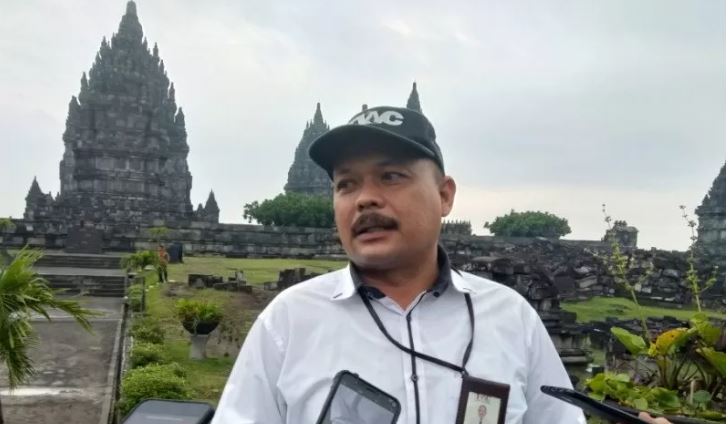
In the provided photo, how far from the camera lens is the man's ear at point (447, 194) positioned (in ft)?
7.75

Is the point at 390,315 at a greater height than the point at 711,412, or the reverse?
the point at 390,315

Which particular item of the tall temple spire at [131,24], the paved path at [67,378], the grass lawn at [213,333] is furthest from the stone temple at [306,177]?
the paved path at [67,378]

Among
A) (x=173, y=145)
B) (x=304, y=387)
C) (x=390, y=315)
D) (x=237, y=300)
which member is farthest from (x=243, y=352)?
(x=173, y=145)

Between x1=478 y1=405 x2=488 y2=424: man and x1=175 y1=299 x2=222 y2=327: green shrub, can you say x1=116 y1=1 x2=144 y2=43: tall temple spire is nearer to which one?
x1=175 y1=299 x2=222 y2=327: green shrub

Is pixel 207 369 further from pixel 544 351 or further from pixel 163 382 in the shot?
pixel 544 351

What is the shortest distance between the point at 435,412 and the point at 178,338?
10640 mm

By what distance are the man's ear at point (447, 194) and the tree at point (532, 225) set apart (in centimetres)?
6661

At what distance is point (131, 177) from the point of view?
40438 millimetres

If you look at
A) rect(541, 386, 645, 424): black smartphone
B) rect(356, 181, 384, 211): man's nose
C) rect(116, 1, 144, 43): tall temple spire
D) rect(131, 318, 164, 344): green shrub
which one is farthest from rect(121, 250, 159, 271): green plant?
rect(116, 1, 144, 43): tall temple spire

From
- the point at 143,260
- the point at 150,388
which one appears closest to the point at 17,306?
the point at 150,388

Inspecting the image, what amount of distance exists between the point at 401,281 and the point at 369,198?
0.32 meters

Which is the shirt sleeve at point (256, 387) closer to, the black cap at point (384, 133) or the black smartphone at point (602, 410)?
the black cap at point (384, 133)

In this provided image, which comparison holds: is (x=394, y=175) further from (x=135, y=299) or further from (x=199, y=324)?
(x=135, y=299)

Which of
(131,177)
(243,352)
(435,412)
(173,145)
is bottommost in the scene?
(435,412)
